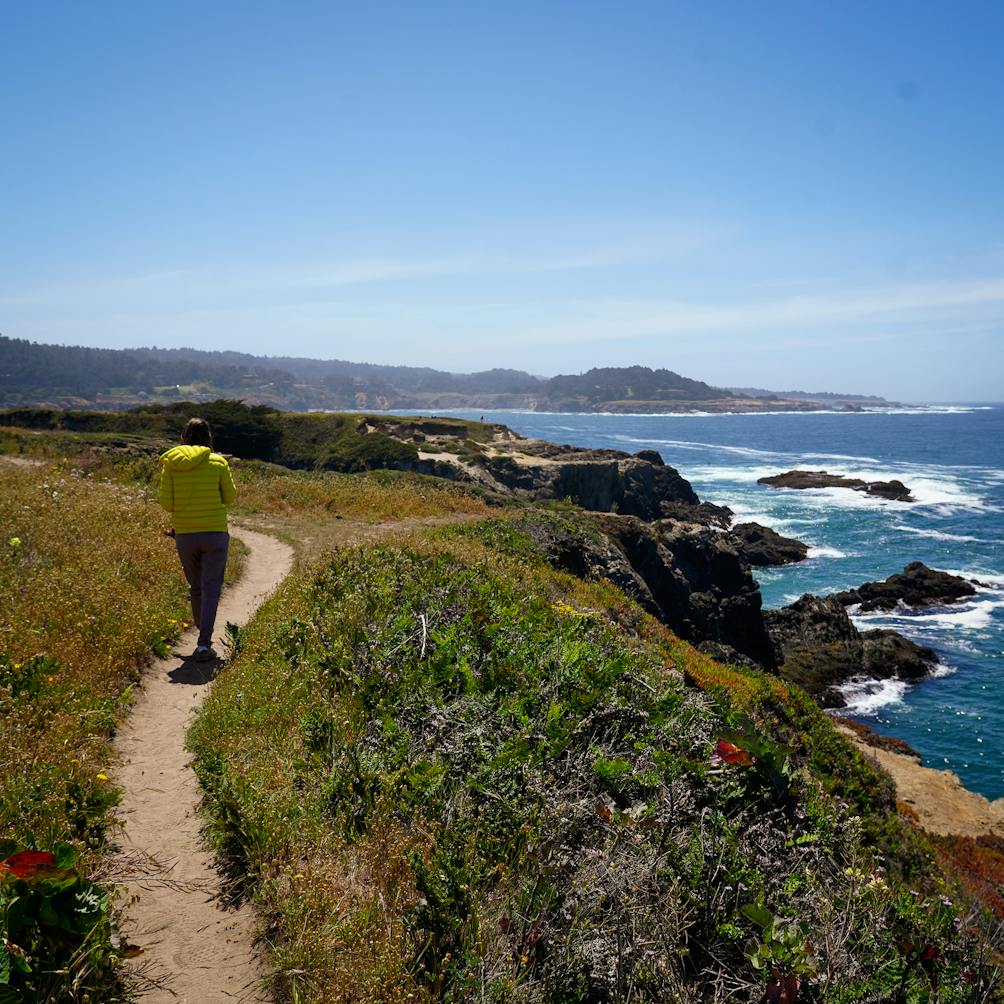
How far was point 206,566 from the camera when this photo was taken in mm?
7910

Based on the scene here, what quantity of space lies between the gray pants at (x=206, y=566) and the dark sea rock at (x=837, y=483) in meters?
70.8

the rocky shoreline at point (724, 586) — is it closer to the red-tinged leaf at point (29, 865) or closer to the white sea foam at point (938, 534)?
the white sea foam at point (938, 534)

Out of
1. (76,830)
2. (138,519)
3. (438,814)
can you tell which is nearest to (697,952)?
(438,814)

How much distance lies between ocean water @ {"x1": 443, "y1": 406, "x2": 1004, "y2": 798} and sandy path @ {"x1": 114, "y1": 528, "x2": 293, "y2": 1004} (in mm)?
22499

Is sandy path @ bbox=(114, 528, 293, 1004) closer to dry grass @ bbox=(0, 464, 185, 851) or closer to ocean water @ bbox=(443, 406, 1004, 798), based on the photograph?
dry grass @ bbox=(0, 464, 185, 851)

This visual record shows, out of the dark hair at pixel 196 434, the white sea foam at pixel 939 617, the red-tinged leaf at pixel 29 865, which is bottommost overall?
the white sea foam at pixel 939 617

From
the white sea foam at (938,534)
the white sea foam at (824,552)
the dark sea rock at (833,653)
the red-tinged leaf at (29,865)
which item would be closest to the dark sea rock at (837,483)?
the white sea foam at (938,534)

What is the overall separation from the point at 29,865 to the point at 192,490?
18.0ft

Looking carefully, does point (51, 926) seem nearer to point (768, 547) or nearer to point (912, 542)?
point (768, 547)

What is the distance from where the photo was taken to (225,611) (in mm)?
9922

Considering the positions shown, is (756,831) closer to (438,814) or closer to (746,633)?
(438,814)

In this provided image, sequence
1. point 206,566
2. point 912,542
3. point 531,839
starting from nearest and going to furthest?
point 531,839 → point 206,566 → point 912,542

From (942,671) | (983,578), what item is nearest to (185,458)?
(942,671)

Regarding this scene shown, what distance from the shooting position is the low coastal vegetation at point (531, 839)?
3234 millimetres
